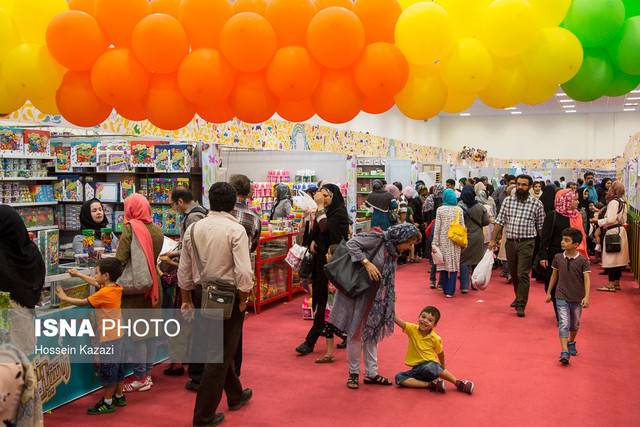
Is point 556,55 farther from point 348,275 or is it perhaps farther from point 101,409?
point 101,409

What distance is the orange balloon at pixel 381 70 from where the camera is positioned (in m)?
3.98

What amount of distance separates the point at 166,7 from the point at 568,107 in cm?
2165

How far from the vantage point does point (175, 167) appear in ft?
24.2

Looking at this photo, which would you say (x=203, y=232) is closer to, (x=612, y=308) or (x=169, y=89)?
(x=169, y=89)

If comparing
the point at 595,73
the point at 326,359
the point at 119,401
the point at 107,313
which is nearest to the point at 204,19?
the point at 107,313

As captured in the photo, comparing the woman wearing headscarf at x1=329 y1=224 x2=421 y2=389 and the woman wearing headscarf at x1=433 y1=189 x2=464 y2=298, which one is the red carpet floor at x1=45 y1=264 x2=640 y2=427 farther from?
the woman wearing headscarf at x1=433 y1=189 x2=464 y2=298

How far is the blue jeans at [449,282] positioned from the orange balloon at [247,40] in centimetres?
526

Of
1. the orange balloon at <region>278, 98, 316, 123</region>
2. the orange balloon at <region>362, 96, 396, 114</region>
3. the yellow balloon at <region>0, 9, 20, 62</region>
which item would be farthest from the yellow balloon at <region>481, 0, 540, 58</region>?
the yellow balloon at <region>0, 9, 20, 62</region>

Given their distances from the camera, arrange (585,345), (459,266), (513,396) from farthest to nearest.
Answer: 1. (459,266)
2. (585,345)
3. (513,396)

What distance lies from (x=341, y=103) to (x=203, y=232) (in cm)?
131

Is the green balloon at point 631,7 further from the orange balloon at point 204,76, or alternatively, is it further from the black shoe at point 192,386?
the black shoe at point 192,386

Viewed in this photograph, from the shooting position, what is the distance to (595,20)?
3.71 meters

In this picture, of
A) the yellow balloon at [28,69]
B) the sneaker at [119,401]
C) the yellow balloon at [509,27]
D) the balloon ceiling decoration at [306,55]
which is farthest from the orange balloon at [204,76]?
the sneaker at [119,401]

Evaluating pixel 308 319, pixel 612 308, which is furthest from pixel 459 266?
pixel 308 319
